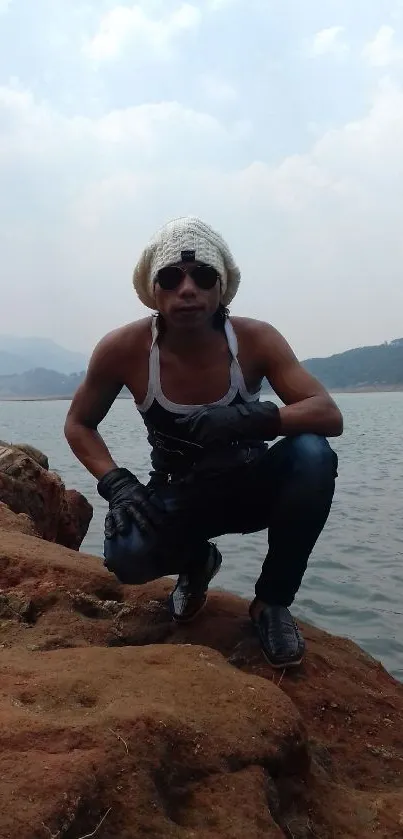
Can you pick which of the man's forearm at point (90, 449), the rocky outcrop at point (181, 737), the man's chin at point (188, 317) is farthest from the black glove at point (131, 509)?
the man's chin at point (188, 317)

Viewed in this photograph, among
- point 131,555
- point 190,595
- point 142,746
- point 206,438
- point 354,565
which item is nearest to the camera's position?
point 142,746

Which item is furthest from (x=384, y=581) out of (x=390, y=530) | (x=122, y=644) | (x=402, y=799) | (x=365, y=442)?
(x=365, y=442)

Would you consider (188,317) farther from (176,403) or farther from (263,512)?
(263,512)

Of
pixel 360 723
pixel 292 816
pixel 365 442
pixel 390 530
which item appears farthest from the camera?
pixel 365 442

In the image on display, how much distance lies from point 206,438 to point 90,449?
0.77m

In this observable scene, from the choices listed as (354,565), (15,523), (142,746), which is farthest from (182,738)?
(354,565)

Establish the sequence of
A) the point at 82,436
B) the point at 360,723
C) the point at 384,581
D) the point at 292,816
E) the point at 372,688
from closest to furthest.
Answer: the point at 292,816, the point at 360,723, the point at 372,688, the point at 82,436, the point at 384,581

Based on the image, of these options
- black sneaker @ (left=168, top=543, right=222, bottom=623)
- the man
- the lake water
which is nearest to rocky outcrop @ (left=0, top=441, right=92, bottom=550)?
the lake water

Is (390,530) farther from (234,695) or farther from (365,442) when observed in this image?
(365,442)

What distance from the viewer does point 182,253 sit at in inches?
120

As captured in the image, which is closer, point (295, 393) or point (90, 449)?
point (295, 393)

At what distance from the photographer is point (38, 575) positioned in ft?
11.9

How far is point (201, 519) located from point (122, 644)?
661 millimetres

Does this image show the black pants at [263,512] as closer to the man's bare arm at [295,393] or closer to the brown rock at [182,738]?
the man's bare arm at [295,393]
